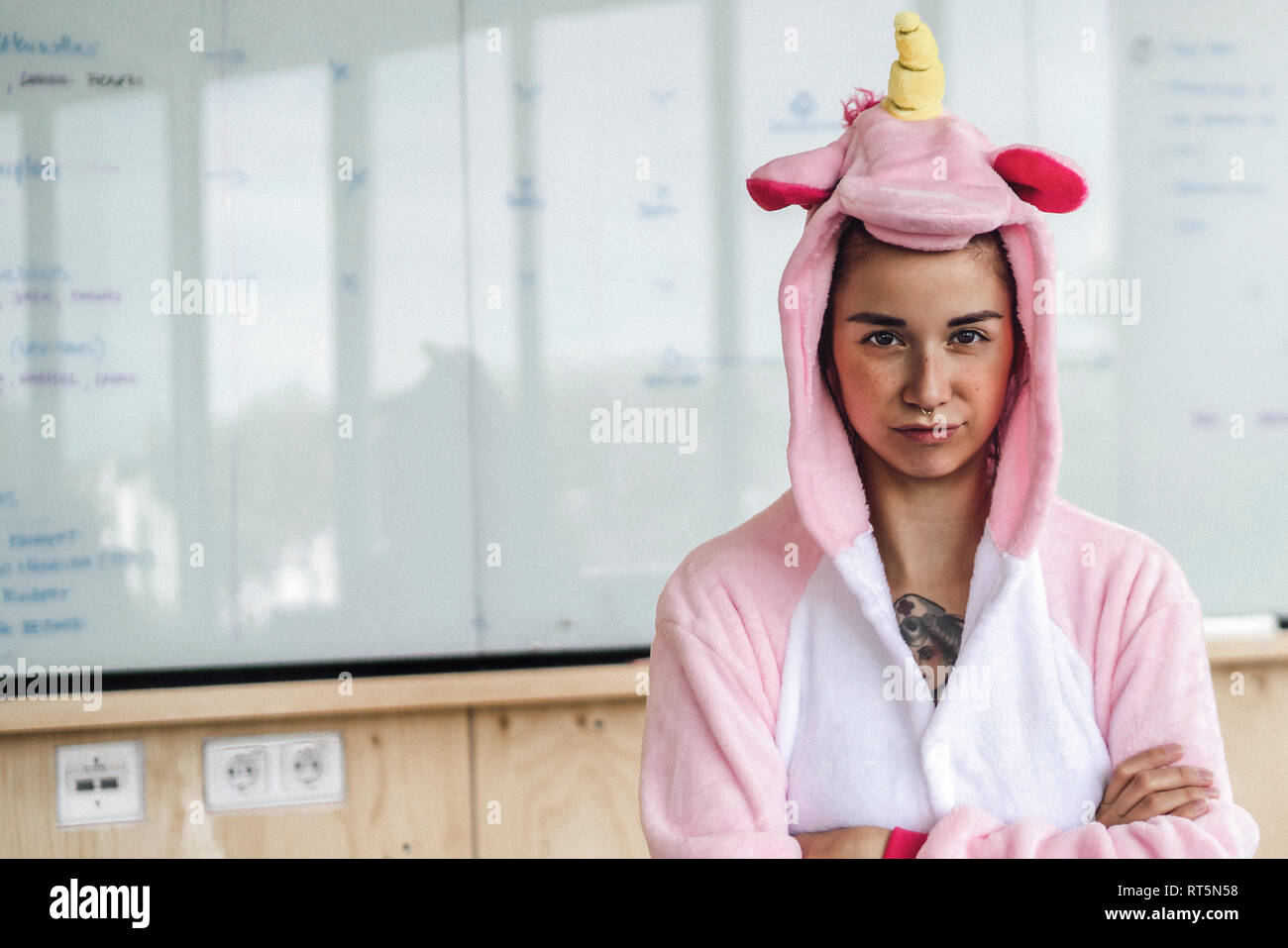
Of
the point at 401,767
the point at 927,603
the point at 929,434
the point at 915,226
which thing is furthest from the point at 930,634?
the point at 401,767

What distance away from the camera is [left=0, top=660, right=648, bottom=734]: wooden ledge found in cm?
156

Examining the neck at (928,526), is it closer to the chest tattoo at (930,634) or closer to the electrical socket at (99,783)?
the chest tattoo at (930,634)

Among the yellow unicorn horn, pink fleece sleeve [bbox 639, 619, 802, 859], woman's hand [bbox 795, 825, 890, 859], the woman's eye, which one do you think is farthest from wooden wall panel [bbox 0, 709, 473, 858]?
the yellow unicorn horn

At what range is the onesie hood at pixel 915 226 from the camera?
33.3 inches

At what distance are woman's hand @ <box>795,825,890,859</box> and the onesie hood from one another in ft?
0.76

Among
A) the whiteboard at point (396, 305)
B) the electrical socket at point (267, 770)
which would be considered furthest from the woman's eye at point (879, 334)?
the electrical socket at point (267, 770)

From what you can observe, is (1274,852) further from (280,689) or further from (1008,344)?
(280,689)

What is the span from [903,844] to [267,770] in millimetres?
1147

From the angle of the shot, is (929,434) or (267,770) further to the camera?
(267,770)

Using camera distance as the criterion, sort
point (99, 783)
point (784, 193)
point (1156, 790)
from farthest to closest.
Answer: point (99, 783)
point (784, 193)
point (1156, 790)

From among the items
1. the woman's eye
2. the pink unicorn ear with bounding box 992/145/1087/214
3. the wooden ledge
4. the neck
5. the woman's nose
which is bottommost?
the wooden ledge

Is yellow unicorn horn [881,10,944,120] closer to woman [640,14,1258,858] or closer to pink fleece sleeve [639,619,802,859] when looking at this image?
woman [640,14,1258,858]

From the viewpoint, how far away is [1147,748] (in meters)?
0.83

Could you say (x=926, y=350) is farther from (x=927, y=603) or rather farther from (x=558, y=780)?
(x=558, y=780)
